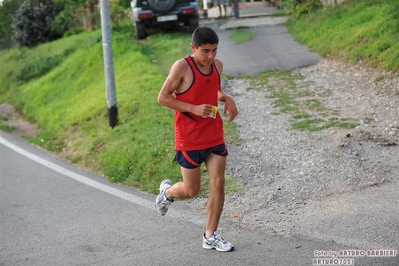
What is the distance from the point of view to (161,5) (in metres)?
20.9

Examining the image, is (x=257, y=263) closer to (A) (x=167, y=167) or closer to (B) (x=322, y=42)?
(A) (x=167, y=167)

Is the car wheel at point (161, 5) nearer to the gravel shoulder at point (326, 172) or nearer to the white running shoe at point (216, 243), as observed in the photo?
the gravel shoulder at point (326, 172)

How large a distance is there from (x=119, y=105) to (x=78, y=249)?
6790mm

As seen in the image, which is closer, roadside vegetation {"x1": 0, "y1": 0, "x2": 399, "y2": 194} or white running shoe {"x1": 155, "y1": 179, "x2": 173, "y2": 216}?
white running shoe {"x1": 155, "y1": 179, "x2": 173, "y2": 216}

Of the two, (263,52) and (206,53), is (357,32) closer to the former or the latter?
(263,52)

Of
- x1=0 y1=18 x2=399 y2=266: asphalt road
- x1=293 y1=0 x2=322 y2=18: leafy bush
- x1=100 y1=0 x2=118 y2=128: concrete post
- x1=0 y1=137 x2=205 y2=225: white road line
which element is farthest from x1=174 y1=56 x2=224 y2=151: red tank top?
x1=293 y1=0 x2=322 y2=18: leafy bush

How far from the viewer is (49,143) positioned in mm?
13234

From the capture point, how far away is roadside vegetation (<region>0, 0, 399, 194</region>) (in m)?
10.1

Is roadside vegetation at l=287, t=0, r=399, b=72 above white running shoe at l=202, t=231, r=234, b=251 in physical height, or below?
above

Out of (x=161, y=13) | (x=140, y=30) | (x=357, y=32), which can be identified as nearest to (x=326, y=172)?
(x=357, y=32)

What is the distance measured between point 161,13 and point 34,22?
915cm

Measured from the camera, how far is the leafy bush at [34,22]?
2781 centimetres

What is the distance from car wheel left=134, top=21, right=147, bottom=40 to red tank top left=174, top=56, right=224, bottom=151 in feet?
51.2

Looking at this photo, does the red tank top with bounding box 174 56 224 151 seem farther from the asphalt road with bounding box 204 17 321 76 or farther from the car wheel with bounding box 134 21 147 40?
the car wheel with bounding box 134 21 147 40
